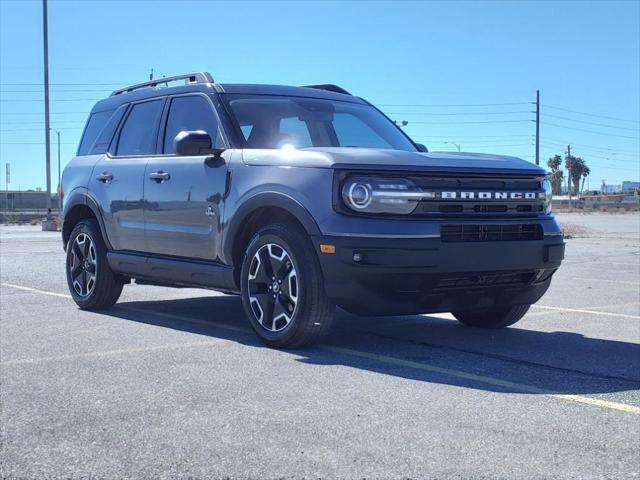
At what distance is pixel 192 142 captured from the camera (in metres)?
5.81

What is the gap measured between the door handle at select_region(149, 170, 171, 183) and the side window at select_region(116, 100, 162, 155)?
0.40m

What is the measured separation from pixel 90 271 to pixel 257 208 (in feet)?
8.85

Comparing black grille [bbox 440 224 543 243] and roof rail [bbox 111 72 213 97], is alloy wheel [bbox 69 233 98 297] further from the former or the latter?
black grille [bbox 440 224 543 243]

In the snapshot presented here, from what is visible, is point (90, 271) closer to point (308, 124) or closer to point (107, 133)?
point (107, 133)

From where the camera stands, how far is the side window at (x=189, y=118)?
247 inches

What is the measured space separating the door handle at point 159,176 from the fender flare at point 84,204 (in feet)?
3.42

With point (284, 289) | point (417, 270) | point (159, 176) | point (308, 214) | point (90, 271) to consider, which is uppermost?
point (159, 176)

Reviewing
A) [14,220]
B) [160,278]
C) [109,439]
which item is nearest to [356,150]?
[160,278]

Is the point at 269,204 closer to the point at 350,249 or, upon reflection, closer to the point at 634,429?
the point at 350,249

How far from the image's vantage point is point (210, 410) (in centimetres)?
383

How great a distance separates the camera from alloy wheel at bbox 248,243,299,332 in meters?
5.25

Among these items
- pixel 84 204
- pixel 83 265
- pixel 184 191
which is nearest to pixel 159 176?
pixel 184 191

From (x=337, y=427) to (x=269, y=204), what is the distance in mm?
2194

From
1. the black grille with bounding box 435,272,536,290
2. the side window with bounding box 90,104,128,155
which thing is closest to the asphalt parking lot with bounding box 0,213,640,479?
the black grille with bounding box 435,272,536,290
